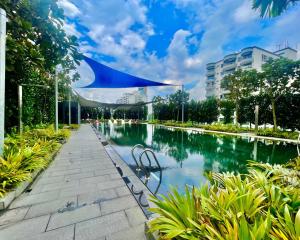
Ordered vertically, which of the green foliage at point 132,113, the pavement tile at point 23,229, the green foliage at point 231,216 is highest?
the green foliage at point 132,113

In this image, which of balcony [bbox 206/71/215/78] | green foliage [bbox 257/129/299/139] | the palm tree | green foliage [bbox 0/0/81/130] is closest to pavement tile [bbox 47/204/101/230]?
green foliage [bbox 0/0/81/130]

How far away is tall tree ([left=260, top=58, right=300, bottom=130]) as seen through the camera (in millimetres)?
12523

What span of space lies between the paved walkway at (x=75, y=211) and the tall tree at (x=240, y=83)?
14637 millimetres

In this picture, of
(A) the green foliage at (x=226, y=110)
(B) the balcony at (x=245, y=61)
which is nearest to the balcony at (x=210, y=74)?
(B) the balcony at (x=245, y=61)

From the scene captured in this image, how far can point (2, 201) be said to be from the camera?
89.0 inches

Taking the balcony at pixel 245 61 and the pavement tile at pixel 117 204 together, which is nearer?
the pavement tile at pixel 117 204

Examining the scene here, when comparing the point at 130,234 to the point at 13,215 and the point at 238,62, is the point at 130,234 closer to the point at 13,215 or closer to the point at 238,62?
the point at 13,215

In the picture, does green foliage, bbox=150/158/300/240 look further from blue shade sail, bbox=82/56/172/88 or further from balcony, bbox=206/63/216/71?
balcony, bbox=206/63/216/71

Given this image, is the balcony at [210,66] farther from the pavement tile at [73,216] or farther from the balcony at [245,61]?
the pavement tile at [73,216]

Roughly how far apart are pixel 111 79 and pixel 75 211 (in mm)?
5808

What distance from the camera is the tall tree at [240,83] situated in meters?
14.7

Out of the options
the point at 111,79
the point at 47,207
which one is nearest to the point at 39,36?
the point at 47,207

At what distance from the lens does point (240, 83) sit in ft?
55.3

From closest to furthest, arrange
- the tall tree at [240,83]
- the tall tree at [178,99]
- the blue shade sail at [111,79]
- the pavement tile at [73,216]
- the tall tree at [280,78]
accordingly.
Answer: the pavement tile at [73,216]
the blue shade sail at [111,79]
the tall tree at [280,78]
the tall tree at [240,83]
the tall tree at [178,99]
